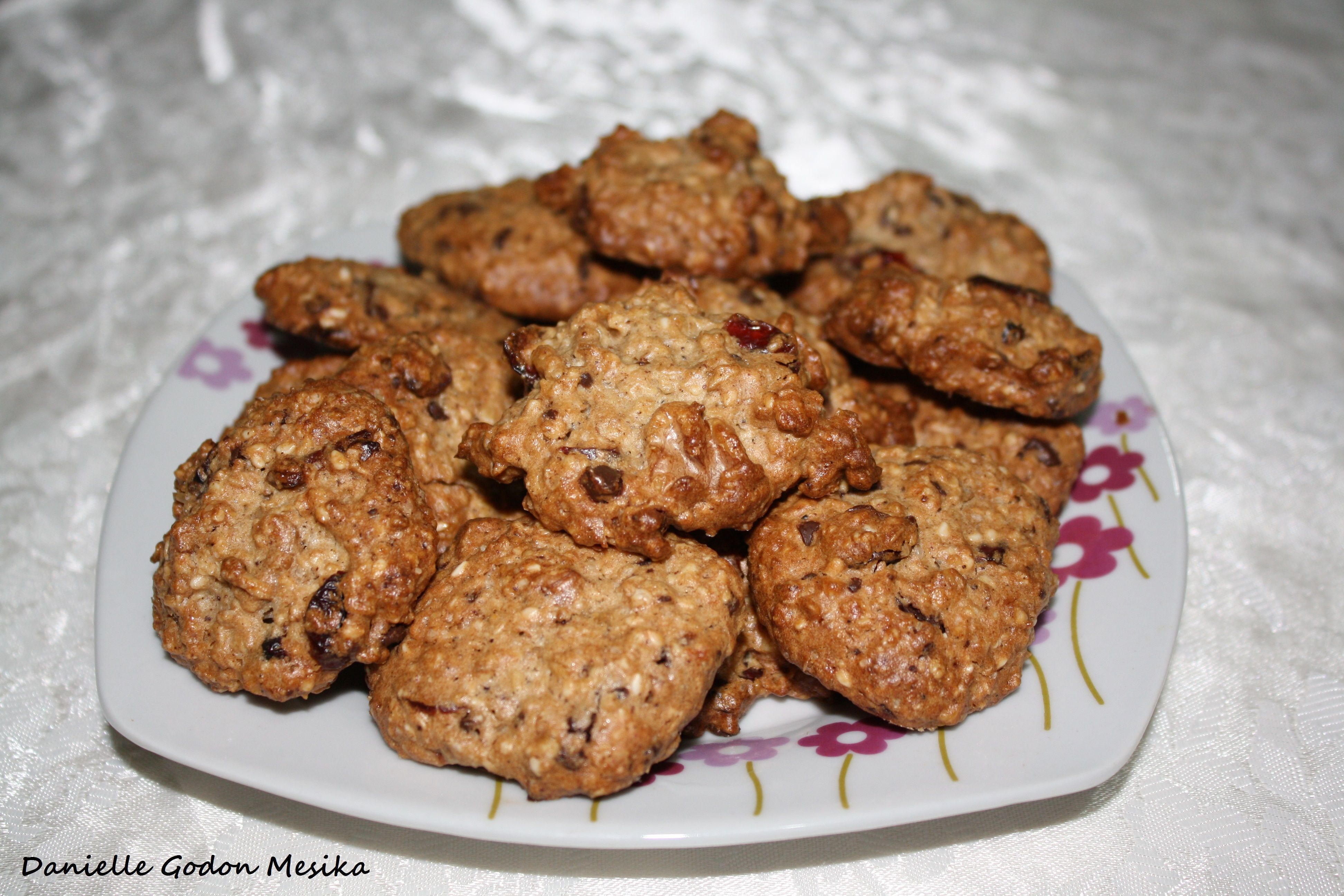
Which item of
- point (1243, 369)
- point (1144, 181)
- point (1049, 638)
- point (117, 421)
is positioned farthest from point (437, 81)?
point (1049, 638)

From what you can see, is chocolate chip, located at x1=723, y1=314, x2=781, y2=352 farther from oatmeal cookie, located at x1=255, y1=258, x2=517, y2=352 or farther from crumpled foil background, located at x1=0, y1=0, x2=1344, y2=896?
crumpled foil background, located at x1=0, y1=0, x2=1344, y2=896

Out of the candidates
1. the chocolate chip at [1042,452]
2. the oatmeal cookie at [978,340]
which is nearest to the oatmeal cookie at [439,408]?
the oatmeal cookie at [978,340]

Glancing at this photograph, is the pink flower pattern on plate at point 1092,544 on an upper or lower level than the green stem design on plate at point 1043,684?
upper

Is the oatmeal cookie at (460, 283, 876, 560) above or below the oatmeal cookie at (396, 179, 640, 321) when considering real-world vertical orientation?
above

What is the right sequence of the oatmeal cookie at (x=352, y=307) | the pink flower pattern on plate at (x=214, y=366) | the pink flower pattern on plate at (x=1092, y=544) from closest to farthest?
the pink flower pattern on plate at (x=1092, y=544), the oatmeal cookie at (x=352, y=307), the pink flower pattern on plate at (x=214, y=366)

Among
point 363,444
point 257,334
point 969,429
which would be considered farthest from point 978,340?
point 257,334

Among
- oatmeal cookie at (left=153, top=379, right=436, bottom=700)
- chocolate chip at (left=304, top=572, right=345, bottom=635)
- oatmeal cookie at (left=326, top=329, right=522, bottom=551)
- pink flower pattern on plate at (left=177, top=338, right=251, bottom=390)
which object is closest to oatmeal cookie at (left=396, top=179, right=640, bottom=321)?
oatmeal cookie at (left=326, top=329, right=522, bottom=551)

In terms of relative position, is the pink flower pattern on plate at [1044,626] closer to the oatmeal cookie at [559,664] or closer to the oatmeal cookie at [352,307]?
the oatmeal cookie at [559,664]
